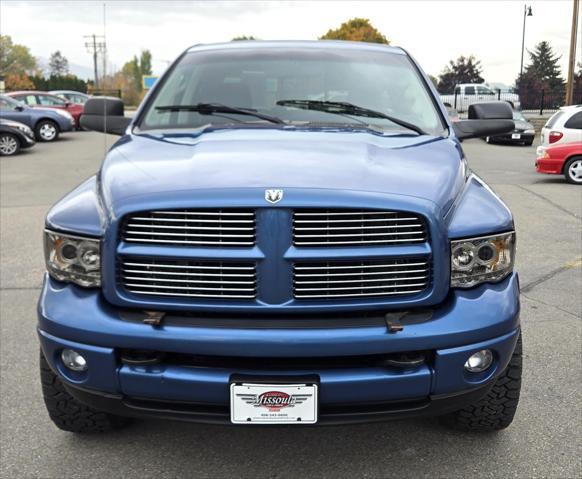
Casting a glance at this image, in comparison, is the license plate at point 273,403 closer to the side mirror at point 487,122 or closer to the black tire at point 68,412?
the black tire at point 68,412

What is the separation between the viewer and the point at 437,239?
8.11ft

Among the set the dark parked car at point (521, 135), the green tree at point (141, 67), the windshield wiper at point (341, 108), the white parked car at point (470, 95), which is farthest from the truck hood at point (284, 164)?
the green tree at point (141, 67)

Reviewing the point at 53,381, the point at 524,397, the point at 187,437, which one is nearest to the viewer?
the point at 53,381

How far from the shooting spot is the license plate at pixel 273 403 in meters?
2.38

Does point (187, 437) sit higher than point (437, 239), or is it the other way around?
point (437, 239)

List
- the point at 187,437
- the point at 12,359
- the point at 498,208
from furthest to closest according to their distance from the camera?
the point at 12,359, the point at 187,437, the point at 498,208

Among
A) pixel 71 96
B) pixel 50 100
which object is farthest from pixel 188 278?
pixel 71 96

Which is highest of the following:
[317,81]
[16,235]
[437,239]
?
[317,81]

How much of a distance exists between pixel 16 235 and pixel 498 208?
6.81m

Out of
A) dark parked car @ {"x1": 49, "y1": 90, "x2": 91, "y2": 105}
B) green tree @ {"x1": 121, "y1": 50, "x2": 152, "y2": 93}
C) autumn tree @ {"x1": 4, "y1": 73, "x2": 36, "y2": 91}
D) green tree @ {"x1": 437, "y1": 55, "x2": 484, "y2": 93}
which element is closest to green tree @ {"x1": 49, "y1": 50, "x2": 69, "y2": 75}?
green tree @ {"x1": 121, "y1": 50, "x2": 152, "y2": 93}

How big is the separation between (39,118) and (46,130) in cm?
45

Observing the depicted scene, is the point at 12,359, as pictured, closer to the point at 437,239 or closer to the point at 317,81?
the point at 317,81

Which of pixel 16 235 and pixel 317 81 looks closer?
pixel 317 81

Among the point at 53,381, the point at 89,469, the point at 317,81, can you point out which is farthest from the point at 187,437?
the point at 317,81
